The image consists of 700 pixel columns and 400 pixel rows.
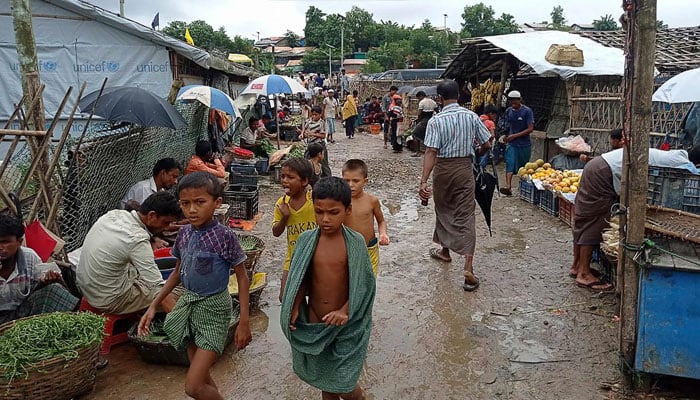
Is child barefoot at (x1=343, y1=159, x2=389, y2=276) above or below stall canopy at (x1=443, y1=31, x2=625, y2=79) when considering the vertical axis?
below

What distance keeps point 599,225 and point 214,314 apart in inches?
155

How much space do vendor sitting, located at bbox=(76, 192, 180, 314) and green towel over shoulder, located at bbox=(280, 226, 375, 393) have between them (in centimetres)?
153

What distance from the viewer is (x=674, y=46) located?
11.1 m

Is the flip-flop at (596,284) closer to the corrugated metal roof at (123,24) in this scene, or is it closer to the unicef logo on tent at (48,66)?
the corrugated metal roof at (123,24)

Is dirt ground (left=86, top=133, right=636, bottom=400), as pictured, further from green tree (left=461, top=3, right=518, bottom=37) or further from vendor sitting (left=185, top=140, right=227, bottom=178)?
green tree (left=461, top=3, right=518, bottom=37)

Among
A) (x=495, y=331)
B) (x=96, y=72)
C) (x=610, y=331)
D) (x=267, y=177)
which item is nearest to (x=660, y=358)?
(x=610, y=331)

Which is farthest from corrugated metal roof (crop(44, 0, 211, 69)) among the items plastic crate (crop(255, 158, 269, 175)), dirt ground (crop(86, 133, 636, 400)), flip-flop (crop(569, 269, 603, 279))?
flip-flop (crop(569, 269, 603, 279))

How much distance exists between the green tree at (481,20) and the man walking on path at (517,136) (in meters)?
59.4

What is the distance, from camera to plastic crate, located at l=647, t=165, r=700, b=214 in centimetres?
438

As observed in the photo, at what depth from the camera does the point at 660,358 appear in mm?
3311

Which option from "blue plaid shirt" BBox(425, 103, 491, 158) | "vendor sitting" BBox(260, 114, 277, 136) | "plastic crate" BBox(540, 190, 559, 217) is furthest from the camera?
"vendor sitting" BBox(260, 114, 277, 136)

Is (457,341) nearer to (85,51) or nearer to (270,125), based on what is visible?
(85,51)

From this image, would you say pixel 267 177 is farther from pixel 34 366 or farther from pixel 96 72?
pixel 34 366

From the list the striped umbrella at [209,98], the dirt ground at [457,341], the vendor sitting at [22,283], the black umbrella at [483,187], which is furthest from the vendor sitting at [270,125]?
the vendor sitting at [22,283]
